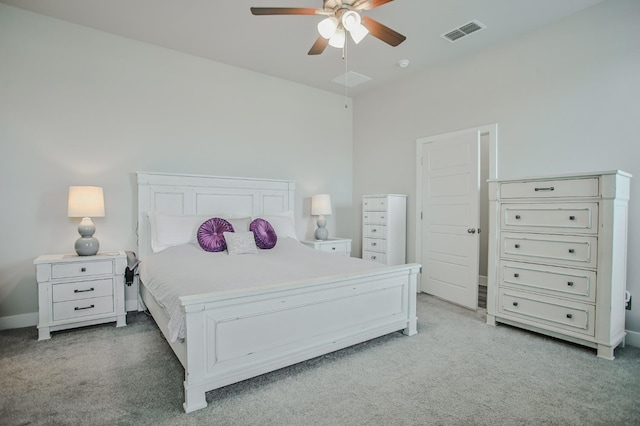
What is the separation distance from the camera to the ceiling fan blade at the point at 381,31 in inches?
87.0

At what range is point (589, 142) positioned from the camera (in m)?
2.81

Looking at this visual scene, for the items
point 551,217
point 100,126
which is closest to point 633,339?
point 551,217

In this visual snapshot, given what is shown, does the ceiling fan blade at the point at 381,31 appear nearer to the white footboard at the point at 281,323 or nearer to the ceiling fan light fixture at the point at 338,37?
the ceiling fan light fixture at the point at 338,37

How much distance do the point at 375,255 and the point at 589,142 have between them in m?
2.51

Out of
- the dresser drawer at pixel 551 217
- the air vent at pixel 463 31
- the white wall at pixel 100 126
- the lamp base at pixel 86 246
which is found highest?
the air vent at pixel 463 31

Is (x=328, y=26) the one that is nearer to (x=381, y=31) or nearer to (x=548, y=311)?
(x=381, y=31)

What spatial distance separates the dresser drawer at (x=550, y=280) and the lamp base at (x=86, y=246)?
3762mm

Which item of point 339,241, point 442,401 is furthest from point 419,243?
point 442,401

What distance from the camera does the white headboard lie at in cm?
336

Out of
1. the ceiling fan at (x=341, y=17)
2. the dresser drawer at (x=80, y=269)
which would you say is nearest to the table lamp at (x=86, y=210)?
the dresser drawer at (x=80, y=269)

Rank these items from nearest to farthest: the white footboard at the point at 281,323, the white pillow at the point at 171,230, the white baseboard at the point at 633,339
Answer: the white footboard at the point at 281,323, the white baseboard at the point at 633,339, the white pillow at the point at 171,230

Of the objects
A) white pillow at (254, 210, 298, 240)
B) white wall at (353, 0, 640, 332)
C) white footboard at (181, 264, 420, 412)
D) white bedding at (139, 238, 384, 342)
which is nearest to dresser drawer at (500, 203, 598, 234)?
white wall at (353, 0, 640, 332)

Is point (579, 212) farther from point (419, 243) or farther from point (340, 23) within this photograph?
point (340, 23)

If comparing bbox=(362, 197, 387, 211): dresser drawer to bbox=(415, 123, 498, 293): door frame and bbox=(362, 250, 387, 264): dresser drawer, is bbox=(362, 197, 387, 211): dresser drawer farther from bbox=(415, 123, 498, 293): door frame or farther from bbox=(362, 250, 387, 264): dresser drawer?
bbox=(362, 250, 387, 264): dresser drawer
